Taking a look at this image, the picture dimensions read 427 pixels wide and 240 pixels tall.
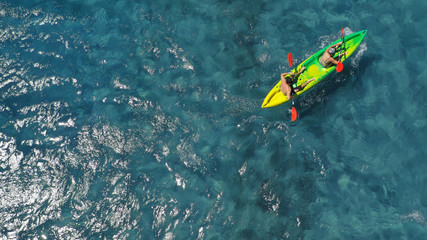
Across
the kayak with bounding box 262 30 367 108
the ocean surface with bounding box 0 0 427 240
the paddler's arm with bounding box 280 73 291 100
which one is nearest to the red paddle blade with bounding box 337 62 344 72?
the kayak with bounding box 262 30 367 108

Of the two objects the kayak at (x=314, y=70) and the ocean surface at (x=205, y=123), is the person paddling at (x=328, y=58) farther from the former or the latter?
the ocean surface at (x=205, y=123)

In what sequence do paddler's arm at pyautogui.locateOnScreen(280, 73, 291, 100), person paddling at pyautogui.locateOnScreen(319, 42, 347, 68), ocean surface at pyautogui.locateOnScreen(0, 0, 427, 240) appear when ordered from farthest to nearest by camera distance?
person paddling at pyautogui.locateOnScreen(319, 42, 347, 68)
paddler's arm at pyautogui.locateOnScreen(280, 73, 291, 100)
ocean surface at pyautogui.locateOnScreen(0, 0, 427, 240)

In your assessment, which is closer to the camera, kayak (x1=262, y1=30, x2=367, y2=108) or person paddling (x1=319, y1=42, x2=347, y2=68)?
kayak (x1=262, y1=30, x2=367, y2=108)

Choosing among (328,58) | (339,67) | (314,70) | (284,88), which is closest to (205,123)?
(284,88)

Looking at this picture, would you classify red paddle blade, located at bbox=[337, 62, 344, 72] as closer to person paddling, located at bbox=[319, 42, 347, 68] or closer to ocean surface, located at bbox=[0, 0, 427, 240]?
person paddling, located at bbox=[319, 42, 347, 68]

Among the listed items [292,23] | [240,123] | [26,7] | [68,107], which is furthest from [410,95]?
[26,7]

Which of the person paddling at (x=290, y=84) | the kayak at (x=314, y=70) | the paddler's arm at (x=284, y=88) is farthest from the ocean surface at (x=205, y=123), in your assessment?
the paddler's arm at (x=284, y=88)
